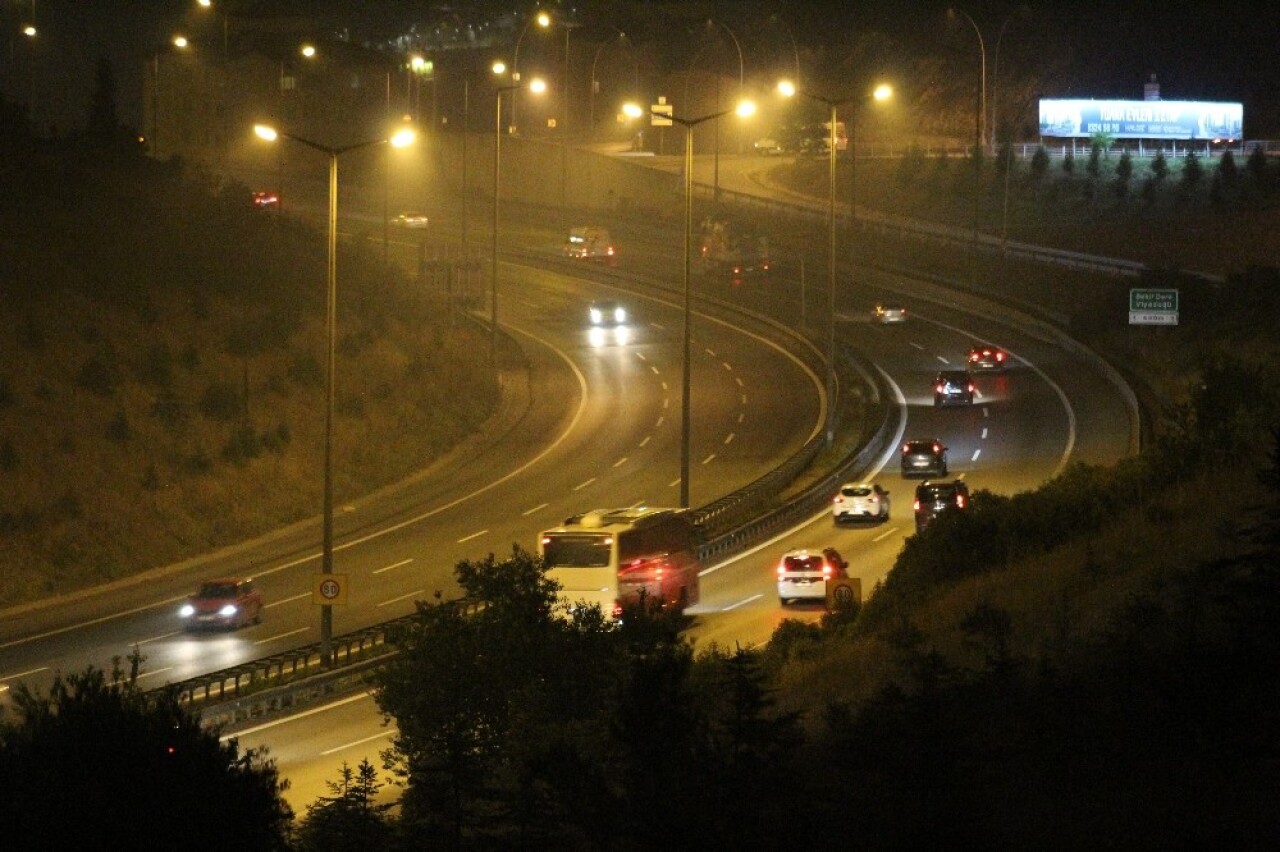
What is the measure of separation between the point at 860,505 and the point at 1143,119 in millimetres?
73074

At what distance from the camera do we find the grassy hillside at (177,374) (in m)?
50.6

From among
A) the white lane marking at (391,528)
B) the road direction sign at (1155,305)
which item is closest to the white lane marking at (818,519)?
the white lane marking at (391,528)

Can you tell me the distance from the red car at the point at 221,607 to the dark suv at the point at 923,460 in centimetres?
2006

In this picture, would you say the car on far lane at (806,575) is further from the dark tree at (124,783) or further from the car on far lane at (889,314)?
the car on far lane at (889,314)

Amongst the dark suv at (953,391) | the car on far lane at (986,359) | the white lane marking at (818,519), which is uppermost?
the car on far lane at (986,359)

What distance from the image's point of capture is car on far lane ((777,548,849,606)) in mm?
36812

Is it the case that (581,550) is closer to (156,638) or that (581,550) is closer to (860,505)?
(156,638)

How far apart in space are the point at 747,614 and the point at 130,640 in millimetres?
12494

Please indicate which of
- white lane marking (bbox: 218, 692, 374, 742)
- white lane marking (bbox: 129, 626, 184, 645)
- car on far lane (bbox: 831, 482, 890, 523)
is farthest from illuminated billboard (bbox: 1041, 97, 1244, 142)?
white lane marking (bbox: 218, 692, 374, 742)

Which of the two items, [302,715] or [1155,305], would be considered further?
[1155,305]

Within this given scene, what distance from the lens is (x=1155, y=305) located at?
70500 millimetres

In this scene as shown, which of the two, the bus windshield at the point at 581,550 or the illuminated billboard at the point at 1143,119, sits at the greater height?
the illuminated billboard at the point at 1143,119

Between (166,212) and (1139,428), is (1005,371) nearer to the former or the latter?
(1139,428)

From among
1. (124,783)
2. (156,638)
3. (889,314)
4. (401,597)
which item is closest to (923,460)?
(401,597)
